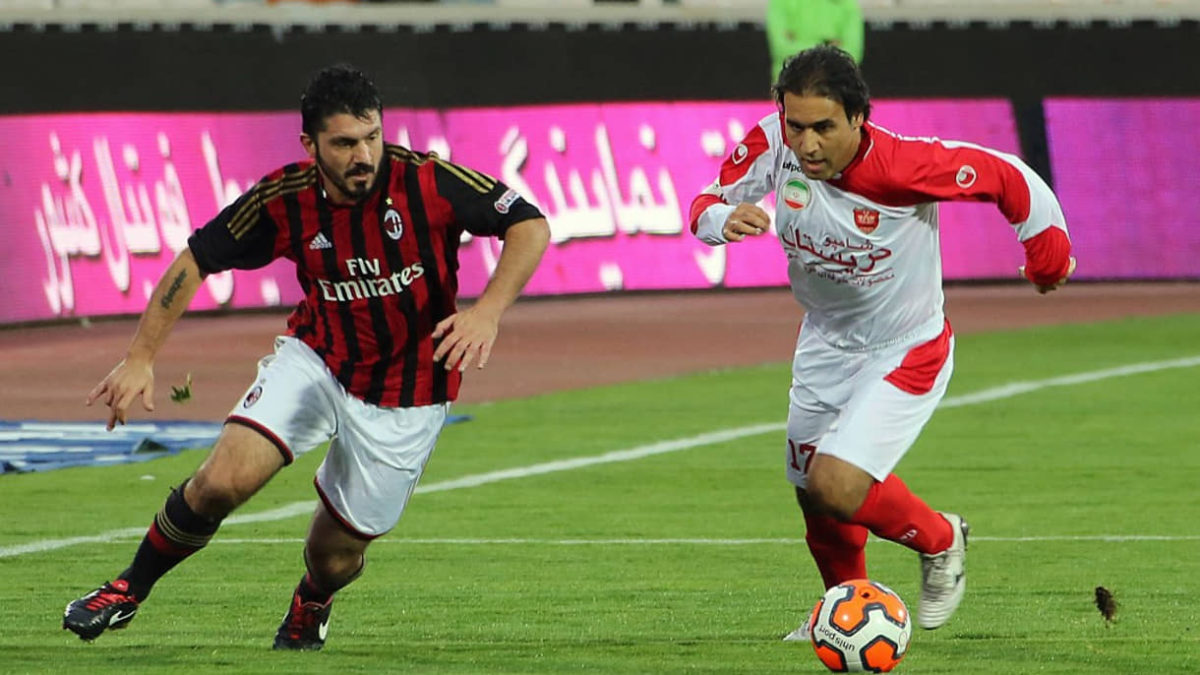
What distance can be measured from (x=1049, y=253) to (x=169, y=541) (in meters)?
2.81

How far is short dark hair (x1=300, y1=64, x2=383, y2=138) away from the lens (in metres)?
7.38

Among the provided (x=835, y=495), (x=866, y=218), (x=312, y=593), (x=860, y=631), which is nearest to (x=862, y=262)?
(x=866, y=218)

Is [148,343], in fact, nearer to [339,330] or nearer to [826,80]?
[339,330]

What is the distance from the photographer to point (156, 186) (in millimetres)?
19500

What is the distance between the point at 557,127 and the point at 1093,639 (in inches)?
557

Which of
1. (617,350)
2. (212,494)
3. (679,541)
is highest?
(212,494)

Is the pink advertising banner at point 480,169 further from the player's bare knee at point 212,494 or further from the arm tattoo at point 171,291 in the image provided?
the player's bare knee at point 212,494

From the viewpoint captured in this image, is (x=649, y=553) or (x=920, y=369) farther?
(x=649, y=553)

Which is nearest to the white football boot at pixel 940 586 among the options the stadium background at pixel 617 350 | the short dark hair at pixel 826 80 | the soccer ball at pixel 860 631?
the stadium background at pixel 617 350

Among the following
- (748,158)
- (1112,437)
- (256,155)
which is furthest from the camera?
(256,155)

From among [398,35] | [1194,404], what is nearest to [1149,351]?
[1194,404]

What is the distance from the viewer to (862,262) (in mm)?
7758

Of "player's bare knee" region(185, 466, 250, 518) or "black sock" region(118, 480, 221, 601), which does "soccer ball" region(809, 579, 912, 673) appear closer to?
Result: "player's bare knee" region(185, 466, 250, 518)

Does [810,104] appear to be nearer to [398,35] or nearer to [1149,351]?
[1149,351]
